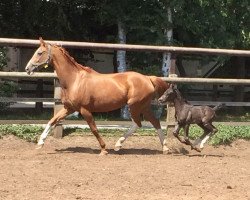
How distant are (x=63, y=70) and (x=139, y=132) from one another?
7.79 ft

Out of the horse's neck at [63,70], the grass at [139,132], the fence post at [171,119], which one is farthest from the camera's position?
the fence post at [171,119]

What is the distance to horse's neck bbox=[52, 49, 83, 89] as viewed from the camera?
29.2 feet

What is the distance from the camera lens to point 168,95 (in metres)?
9.04

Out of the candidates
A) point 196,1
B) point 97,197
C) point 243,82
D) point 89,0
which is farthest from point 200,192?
point 89,0

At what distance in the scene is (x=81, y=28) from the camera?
53.7 ft

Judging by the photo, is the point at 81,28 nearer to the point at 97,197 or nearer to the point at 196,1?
the point at 196,1

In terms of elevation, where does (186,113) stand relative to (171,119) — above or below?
above

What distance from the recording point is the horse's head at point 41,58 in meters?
8.75

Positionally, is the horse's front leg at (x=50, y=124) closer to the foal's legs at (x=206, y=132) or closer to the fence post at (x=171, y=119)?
the fence post at (x=171, y=119)

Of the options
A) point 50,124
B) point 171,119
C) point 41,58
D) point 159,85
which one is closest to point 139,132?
point 171,119

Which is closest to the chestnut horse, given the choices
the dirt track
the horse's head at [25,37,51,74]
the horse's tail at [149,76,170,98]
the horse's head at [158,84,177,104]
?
the horse's head at [25,37,51,74]

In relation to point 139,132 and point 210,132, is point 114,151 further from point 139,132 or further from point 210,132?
point 210,132

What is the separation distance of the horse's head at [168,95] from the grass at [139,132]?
1.55 m

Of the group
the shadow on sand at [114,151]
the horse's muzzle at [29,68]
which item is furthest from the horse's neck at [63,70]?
the shadow on sand at [114,151]
